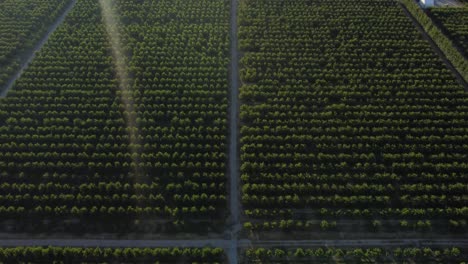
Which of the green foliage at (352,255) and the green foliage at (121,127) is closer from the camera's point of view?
the green foliage at (352,255)

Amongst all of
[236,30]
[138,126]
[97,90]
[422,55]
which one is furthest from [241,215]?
[422,55]

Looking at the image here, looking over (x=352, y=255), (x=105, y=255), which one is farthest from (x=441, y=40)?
(x=105, y=255)

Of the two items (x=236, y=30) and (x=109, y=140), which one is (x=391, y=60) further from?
(x=109, y=140)

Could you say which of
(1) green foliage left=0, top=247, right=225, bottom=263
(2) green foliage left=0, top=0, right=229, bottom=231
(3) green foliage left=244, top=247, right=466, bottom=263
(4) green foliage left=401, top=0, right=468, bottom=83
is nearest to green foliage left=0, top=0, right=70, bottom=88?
(2) green foliage left=0, top=0, right=229, bottom=231

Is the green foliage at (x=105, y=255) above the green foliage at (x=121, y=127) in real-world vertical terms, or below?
below

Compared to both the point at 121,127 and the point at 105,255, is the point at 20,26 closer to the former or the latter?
the point at 121,127

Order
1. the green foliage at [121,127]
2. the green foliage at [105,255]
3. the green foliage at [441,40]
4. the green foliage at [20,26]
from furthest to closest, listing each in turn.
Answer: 1. the green foliage at [441,40]
2. the green foliage at [20,26]
3. the green foliage at [121,127]
4. the green foliage at [105,255]

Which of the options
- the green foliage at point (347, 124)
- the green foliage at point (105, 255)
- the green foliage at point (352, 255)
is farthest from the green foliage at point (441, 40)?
the green foliage at point (105, 255)

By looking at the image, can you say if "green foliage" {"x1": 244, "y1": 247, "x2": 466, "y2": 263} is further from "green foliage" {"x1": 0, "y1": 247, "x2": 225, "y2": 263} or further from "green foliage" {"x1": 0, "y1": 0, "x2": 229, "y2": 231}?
"green foliage" {"x1": 0, "y1": 0, "x2": 229, "y2": 231}

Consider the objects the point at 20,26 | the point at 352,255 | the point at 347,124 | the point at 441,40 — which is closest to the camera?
the point at 352,255

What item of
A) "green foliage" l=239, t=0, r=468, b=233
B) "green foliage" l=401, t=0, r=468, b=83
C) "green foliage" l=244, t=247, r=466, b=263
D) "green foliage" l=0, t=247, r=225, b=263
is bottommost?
"green foliage" l=244, t=247, r=466, b=263

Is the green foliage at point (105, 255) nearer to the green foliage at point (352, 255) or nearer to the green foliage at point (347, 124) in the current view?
the green foliage at point (352, 255)
